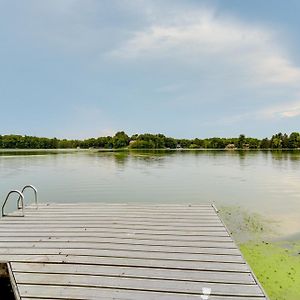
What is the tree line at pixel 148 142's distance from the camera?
10069cm

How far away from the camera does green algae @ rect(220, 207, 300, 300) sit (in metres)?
4.79

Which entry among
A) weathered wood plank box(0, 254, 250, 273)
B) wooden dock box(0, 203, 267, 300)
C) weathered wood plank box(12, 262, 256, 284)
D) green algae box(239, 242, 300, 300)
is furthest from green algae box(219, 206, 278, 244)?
weathered wood plank box(12, 262, 256, 284)

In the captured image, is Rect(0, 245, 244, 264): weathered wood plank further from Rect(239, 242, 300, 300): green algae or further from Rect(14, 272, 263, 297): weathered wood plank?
Rect(239, 242, 300, 300): green algae

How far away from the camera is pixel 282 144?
9962 centimetres

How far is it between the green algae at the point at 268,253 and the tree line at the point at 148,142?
320 ft

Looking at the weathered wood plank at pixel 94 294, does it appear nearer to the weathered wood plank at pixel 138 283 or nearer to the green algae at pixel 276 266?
the weathered wood plank at pixel 138 283

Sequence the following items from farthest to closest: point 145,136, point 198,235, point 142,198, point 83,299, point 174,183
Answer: point 145,136 → point 174,183 → point 142,198 → point 198,235 → point 83,299

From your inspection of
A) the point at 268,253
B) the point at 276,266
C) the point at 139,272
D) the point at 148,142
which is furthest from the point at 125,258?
the point at 148,142

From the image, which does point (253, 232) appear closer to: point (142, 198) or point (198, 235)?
point (198, 235)

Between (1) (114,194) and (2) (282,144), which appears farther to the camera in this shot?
(2) (282,144)

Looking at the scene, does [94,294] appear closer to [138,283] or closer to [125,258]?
[138,283]

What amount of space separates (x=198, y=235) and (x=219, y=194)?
9.15 meters

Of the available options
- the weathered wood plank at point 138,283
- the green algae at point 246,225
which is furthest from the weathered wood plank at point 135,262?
the green algae at point 246,225

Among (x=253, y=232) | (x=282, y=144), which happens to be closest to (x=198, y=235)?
(x=253, y=232)
